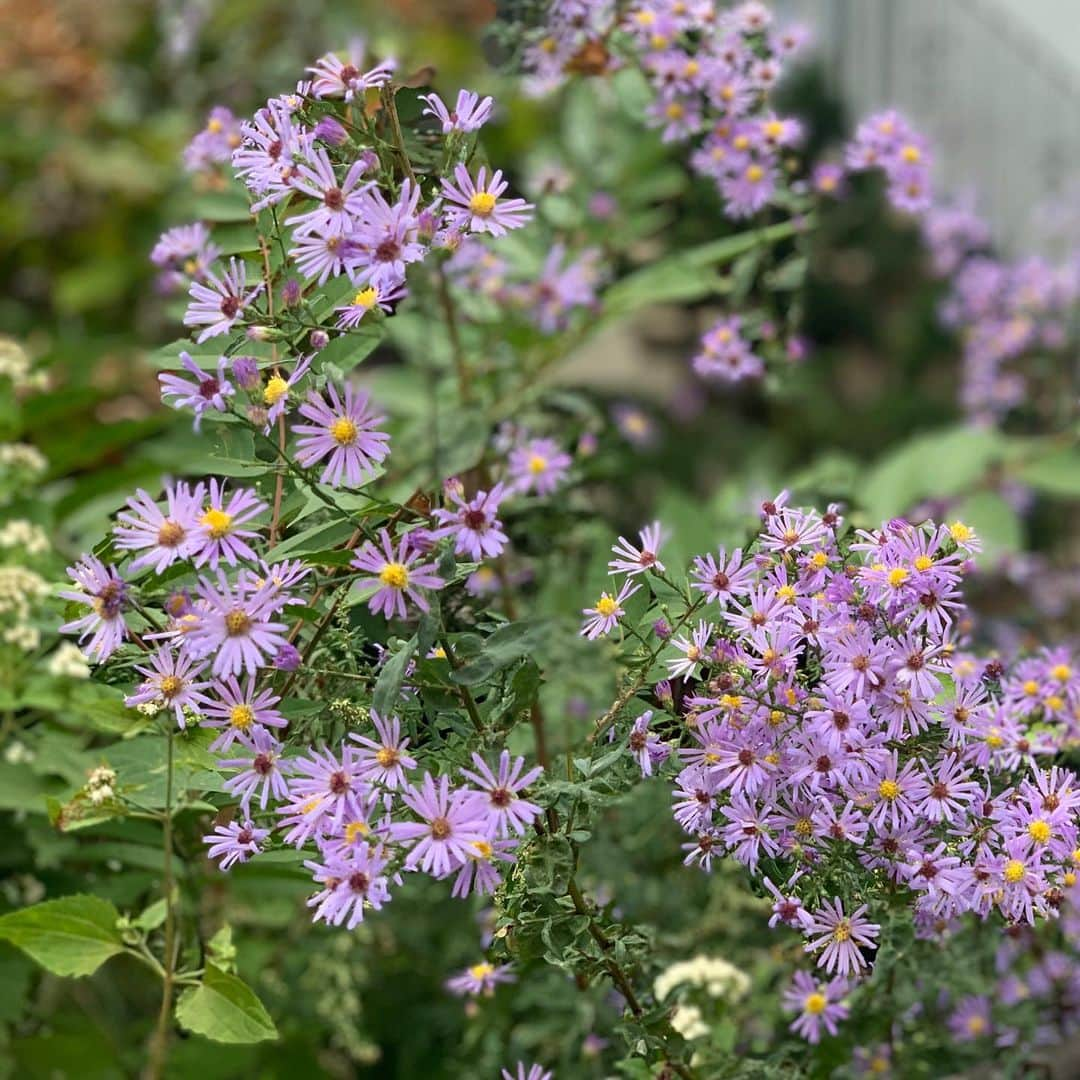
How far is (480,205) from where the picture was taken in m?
0.60

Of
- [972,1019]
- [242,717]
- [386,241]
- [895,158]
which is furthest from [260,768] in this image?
[895,158]

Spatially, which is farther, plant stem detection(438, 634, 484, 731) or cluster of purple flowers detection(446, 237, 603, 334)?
cluster of purple flowers detection(446, 237, 603, 334)

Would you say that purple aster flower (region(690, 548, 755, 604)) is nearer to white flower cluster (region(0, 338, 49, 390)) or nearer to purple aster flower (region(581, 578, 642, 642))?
purple aster flower (region(581, 578, 642, 642))

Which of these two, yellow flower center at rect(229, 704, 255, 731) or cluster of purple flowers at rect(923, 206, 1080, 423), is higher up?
cluster of purple flowers at rect(923, 206, 1080, 423)

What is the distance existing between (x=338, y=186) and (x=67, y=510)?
0.61 m

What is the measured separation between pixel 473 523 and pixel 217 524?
11 centimetres

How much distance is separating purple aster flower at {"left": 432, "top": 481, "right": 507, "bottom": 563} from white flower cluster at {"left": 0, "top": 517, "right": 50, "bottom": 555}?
1.43 feet

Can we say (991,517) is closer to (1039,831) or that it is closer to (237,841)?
(1039,831)

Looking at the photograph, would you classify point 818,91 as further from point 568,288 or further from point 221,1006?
point 221,1006

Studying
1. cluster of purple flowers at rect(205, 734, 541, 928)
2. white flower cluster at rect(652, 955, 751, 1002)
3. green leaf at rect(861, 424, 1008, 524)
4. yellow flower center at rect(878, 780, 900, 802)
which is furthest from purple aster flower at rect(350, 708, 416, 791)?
green leaf at rect(861, 424, 1008, 524)

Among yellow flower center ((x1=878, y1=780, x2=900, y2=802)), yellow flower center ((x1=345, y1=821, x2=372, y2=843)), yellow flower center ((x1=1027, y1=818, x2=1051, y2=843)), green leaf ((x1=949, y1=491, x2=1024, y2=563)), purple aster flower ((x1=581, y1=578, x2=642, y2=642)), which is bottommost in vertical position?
yellow flower center ((x1=345, y1=821, x2=372, y2=843))

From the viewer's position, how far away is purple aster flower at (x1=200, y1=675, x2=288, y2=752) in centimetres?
59

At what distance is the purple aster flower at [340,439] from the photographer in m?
0.59

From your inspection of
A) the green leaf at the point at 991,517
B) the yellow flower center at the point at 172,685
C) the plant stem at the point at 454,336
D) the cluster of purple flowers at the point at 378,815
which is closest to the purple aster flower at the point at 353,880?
the cluster of purple flowers at the point at 378,815
